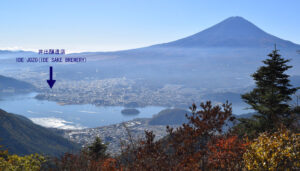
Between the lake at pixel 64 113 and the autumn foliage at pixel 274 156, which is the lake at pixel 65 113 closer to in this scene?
the lake at pixel 64 113

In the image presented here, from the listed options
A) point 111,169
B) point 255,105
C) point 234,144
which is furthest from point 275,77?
point 111,169

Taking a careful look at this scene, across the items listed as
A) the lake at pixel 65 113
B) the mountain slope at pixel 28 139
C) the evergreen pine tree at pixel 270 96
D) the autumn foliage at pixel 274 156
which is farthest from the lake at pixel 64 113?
the autumn foliage at pixel 274 156

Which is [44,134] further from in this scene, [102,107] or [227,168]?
[102,107]

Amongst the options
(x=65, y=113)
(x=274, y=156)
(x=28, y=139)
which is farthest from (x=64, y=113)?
(x=274, y=156)

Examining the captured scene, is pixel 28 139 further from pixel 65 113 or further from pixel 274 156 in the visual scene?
pixel 274 156

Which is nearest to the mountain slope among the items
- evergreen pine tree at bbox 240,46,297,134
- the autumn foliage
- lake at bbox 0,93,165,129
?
lake at bbox 0,93,165,129
